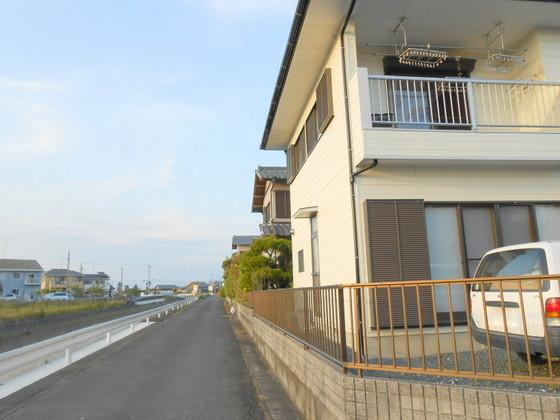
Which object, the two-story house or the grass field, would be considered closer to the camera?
the two-story house

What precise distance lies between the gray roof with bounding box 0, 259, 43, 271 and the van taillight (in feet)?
285

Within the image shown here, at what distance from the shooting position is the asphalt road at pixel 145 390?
582cm

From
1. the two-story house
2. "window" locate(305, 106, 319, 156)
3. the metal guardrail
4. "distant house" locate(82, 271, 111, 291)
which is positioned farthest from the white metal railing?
"distant house" locate(82, 271, 111, 291)

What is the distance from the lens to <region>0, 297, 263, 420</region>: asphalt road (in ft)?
19.1

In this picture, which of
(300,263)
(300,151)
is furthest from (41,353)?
(300,151)

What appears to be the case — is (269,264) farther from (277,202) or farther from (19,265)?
(19,265)

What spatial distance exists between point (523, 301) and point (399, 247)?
3166 mm

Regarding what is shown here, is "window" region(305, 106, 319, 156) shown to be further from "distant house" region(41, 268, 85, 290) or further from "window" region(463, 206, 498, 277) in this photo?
"distant house" region(41, 268, 85, 290)

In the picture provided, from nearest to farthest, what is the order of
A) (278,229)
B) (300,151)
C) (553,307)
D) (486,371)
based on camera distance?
(553,307), (486,371), (300,151), (278,229)

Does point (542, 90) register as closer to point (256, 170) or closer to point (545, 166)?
point (545, 166)

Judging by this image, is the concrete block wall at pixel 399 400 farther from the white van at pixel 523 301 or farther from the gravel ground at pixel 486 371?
the white van at pixel 523 301

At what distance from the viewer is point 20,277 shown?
74.4m

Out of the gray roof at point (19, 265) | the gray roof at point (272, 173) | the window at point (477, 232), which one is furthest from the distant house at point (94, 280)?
the window at point (477, 232)

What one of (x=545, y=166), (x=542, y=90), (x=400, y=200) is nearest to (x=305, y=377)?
(x=400, y=200)
